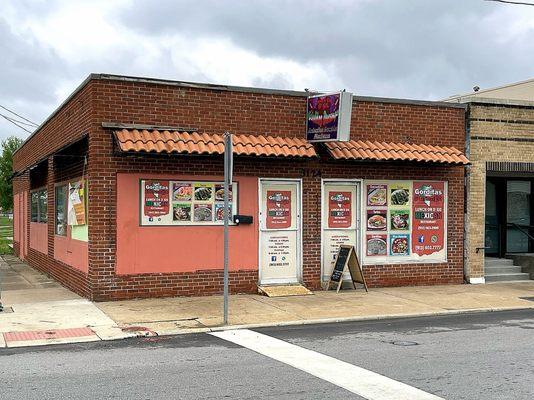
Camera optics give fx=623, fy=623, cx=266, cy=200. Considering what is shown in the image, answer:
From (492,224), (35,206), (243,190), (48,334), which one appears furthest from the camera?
(35,206)

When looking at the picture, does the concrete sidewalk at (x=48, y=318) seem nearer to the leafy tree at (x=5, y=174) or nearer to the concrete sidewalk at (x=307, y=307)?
the concrete sidewalk at (x=307, y=307)

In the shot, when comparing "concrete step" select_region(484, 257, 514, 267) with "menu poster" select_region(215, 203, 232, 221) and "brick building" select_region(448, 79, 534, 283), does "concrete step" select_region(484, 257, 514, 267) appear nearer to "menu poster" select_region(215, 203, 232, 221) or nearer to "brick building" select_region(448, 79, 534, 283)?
"brick building" select_region(448, 79, 534, 283)

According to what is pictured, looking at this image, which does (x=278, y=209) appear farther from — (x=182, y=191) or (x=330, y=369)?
(x=330, y=369)

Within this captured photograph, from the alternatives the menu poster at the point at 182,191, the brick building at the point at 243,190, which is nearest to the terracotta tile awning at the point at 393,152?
the brick building at the point at 243,190

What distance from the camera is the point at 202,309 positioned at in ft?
36.3

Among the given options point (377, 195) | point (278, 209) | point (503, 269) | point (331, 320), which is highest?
point (377, 195)

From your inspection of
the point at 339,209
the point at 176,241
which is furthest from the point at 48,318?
the point at 339,209

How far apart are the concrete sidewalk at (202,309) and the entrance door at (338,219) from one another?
3.05ft

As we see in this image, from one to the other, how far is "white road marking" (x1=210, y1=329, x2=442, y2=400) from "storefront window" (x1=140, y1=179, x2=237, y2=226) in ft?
12.3

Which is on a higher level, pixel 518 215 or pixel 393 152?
pixel 393 152

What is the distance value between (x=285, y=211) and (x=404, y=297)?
305 centimetres

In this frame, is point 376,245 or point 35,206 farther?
point 35,206

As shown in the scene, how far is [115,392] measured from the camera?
601cm

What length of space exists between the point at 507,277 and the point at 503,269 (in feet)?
1.04
